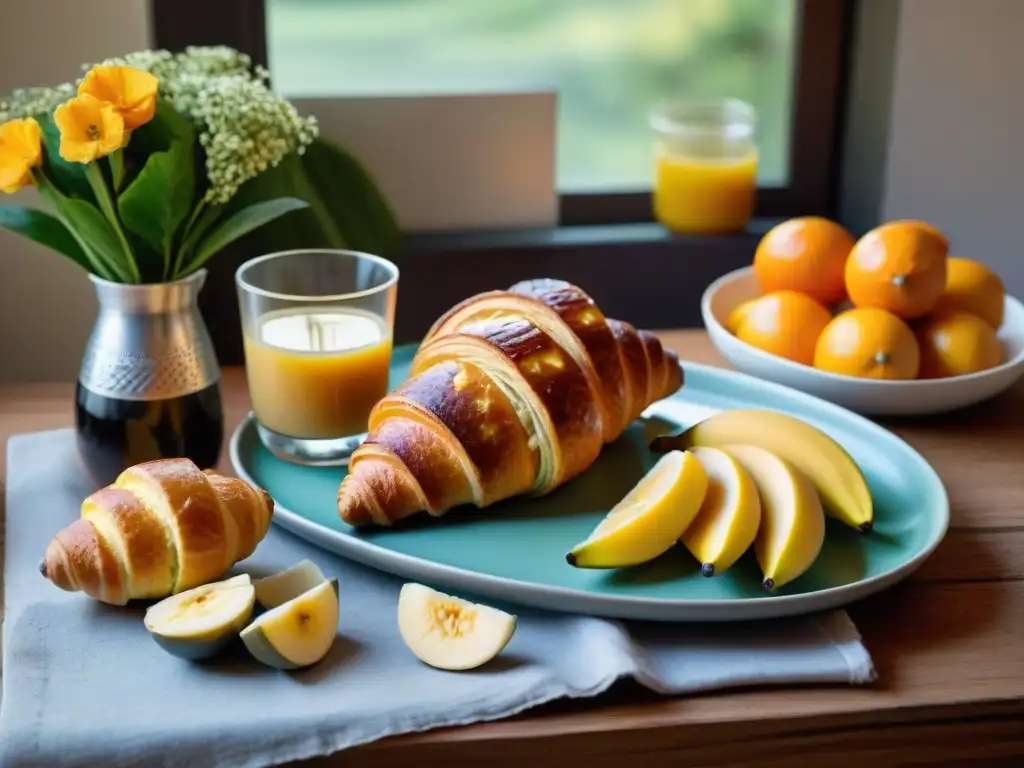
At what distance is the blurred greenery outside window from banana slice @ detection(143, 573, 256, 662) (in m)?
0.73

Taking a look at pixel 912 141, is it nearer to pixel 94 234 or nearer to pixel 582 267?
pixel 582 267

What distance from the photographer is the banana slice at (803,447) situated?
0.89 meters

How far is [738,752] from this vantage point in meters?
0.73

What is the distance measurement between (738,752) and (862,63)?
102 cm

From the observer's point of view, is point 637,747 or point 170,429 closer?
point 637,747

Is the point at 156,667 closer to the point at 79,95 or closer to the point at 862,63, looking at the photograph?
the point at 79,95

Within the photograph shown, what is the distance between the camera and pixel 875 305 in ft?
3.81

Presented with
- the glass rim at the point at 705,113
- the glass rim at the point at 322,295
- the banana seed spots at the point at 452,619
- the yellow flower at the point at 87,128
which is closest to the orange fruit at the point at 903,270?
the glass rim at the point at 705,113

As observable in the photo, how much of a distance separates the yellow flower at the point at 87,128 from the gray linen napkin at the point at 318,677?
29 centimetres

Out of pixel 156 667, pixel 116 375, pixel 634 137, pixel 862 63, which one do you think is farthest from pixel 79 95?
pixel 862 63

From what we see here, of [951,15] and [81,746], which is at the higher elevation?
[951,15]

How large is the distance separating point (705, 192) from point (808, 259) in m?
0.26

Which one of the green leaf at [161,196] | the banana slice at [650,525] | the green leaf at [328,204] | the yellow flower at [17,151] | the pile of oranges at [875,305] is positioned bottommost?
the banana slice at [650,525]

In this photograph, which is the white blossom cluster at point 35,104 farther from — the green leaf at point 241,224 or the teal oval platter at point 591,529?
the teal oval platter at point 591,529
